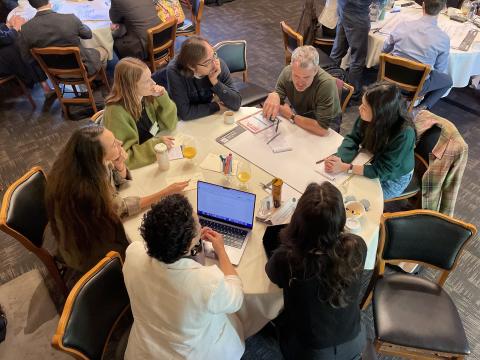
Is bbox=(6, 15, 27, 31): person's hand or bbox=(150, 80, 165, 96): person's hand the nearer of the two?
bbox=(150, 80, 165, 96): person's hand

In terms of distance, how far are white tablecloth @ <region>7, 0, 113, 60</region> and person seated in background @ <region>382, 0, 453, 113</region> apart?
9.76 ft

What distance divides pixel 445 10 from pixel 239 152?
3.58 m

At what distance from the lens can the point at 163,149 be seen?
2.33 m

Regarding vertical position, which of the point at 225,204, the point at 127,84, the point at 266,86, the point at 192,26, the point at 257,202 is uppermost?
the point at 127,84

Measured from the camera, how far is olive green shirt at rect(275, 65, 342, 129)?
2727 millimetres

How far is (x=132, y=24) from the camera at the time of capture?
4121 millimetres

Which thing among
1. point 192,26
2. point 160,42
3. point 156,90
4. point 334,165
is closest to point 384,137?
point 334,165

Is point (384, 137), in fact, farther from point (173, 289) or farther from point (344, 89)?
point (173, 289)

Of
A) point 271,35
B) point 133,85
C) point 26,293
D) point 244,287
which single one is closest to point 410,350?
point 244,287

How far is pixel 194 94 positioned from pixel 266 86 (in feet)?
6.75

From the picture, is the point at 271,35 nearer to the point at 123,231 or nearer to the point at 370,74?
the point at 370,74

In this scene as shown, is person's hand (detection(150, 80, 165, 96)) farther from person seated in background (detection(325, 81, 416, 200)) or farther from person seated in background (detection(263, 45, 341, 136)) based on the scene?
person seated in background (detection(325, 81, 416, 200))

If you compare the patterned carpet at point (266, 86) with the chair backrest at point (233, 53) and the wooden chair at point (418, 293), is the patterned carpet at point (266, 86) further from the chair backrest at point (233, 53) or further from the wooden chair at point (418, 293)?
the chair backrest at point (233, 53)

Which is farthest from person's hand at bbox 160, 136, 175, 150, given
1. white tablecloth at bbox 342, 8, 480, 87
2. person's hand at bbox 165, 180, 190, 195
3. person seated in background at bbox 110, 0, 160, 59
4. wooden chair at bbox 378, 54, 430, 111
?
white tablecloth at bbox 342, 8, 480, 87
